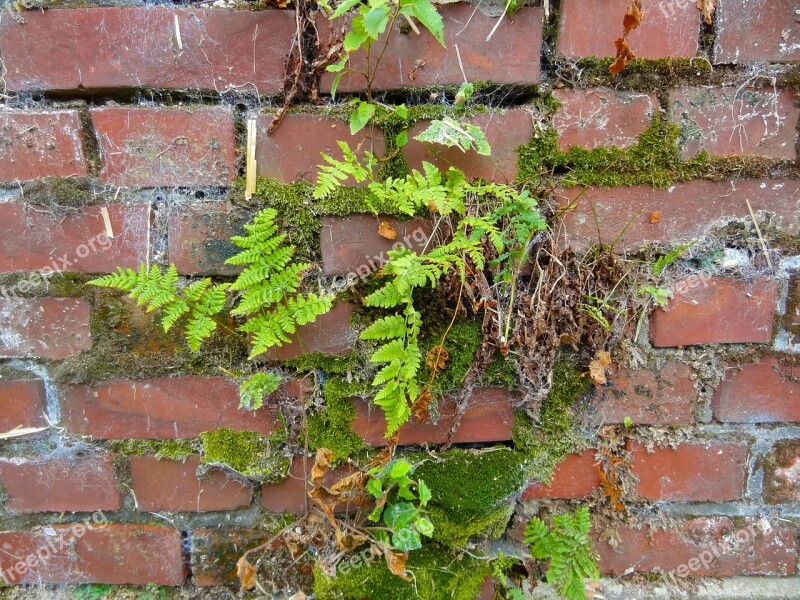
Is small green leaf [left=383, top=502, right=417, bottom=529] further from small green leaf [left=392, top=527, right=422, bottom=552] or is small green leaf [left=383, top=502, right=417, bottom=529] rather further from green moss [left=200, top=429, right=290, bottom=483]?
green moss [left=200, top=429, right=290, bottom=483]

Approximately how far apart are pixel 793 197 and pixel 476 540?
0.97 meters

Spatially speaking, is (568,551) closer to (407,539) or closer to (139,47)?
(407,539)

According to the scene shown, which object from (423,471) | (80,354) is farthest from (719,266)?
(80,354)

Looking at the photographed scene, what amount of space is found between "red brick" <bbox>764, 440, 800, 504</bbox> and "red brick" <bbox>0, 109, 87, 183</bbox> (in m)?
1.58

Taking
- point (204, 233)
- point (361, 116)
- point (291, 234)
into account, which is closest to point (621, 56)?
point (361, 116)

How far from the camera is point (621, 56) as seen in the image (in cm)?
85

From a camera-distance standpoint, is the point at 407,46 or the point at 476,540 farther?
the point at 476,540

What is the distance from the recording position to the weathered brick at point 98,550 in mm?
1019

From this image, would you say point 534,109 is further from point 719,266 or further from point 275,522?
point 275,522

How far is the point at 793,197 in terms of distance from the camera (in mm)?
925

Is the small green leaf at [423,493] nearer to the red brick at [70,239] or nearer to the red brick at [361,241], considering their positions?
the red brick at [361,241]

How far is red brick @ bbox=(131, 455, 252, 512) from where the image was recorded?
100cm

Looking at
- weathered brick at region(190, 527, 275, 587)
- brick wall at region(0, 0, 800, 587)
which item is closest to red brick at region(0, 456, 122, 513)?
brick wall at region(0, 0, 800, 587)

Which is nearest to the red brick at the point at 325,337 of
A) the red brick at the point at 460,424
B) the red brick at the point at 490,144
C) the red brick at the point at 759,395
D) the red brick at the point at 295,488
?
the red brick at the point at 460,424
